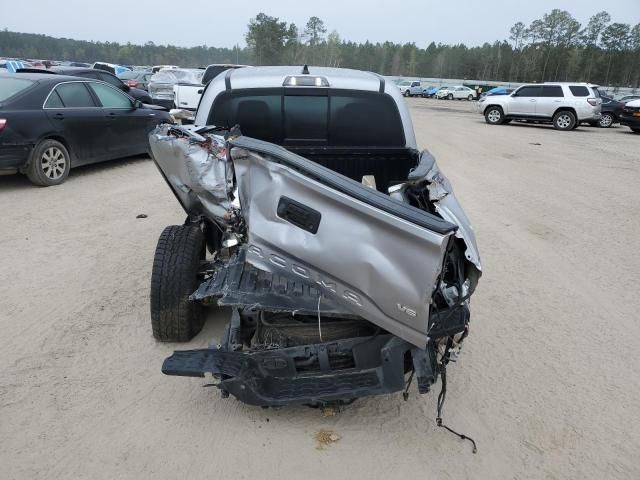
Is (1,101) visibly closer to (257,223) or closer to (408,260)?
(257,223)

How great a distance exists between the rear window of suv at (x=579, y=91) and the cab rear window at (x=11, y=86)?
18223mm

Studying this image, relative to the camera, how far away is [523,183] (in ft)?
29.4

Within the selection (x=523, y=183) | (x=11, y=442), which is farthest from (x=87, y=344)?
(x=523, y=183)

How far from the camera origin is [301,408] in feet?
9.40

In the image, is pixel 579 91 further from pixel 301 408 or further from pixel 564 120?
pixel 301 408

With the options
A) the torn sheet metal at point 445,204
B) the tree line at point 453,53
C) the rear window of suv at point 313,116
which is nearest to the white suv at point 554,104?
the rear window of suv at point 313,116

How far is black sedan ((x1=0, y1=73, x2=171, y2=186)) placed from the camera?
265 inches

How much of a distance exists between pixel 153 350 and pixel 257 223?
5.20 ft

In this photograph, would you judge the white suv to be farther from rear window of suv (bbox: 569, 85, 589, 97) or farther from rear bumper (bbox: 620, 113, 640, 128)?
rear bumper (bbox: 620, 113, 640, 128)

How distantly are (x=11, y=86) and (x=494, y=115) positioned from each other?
18238 millimetres

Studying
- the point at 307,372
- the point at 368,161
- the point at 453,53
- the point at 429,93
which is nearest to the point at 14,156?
the point at 368,161

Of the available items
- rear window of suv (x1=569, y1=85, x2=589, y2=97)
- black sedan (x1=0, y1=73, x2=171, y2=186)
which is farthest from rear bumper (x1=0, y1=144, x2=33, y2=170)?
rear window of suv (x1=569, y1=85, x2=589, y2=97)

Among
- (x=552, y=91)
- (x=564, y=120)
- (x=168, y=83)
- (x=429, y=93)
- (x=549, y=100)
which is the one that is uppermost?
(x=552, y=91)

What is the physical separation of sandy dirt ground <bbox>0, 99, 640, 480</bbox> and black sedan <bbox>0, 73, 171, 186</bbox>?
1402 millimetres
